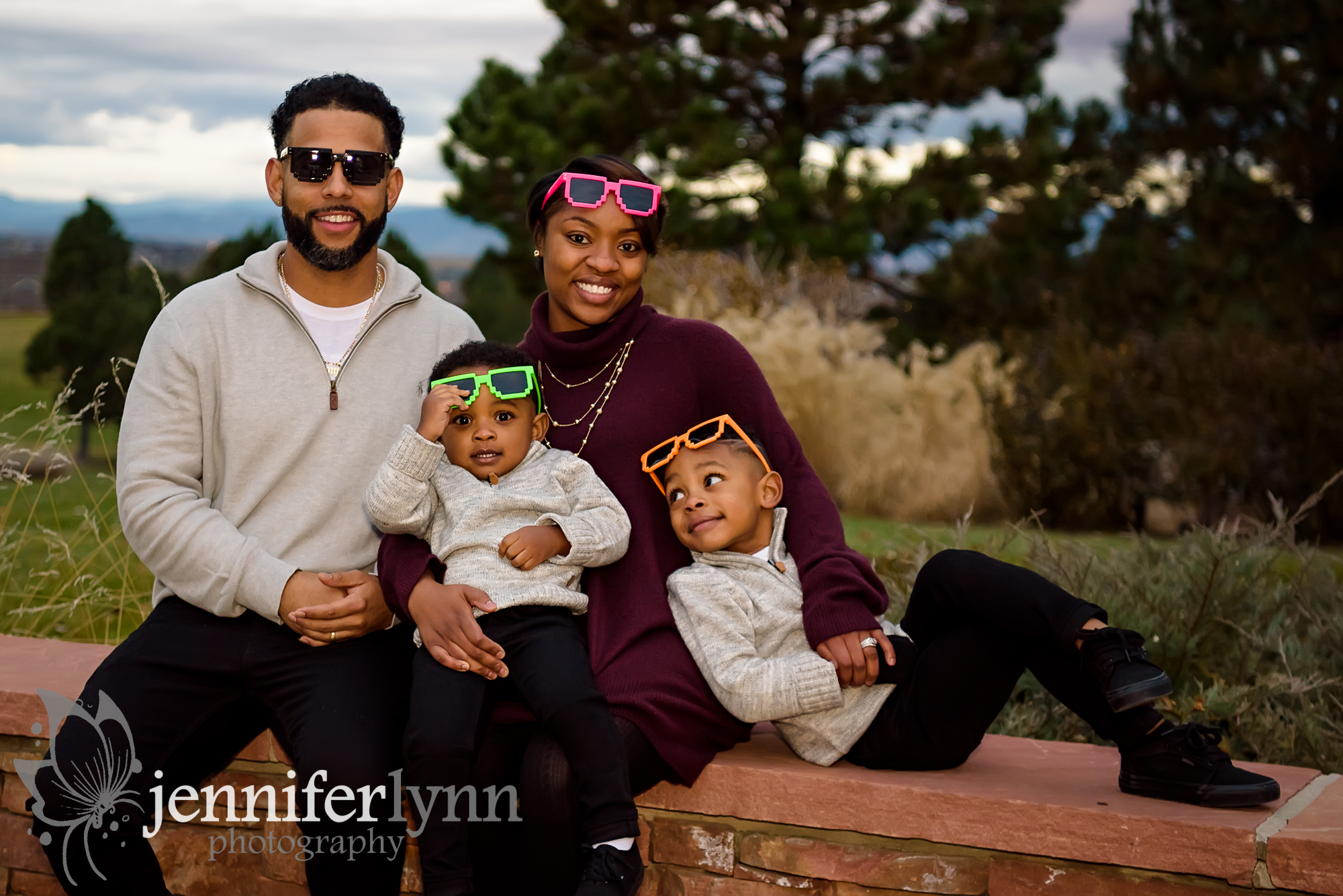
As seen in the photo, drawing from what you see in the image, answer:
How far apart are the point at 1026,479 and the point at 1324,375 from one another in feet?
6.75

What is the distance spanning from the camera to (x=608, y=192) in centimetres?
314

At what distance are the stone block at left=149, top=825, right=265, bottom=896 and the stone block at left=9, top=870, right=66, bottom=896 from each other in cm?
29

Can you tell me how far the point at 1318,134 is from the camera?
51.5ft

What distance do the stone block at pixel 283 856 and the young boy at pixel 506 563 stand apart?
0.62 m

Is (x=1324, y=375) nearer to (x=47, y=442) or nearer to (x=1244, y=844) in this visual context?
(x=1244, y=844)

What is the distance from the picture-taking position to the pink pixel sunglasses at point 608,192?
3.14 metres

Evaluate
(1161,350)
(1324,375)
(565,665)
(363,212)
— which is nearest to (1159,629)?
(565,665)

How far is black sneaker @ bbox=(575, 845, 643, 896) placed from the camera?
246 centimetres

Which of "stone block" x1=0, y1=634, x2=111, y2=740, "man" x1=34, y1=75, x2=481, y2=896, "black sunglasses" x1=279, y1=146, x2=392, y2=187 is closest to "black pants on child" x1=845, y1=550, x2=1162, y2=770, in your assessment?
"man" x1=34, y1=75, x2=481, y2=896

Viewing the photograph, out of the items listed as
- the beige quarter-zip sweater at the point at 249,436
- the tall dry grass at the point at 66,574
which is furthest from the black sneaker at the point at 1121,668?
the tall dry grass at the point at 66,574

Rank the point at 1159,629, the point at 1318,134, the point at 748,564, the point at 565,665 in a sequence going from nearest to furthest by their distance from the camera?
the point at 565,665
the point at 748,564
the point at 1159,629
the point at 1318,134

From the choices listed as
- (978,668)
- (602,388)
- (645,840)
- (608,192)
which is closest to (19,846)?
(645,840)

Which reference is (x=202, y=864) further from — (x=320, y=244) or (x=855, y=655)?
(x=855, y=655)

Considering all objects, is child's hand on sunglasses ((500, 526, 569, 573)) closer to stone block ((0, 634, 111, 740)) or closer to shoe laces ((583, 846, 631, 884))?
shoe laces ((583, 846, 631, 884))
